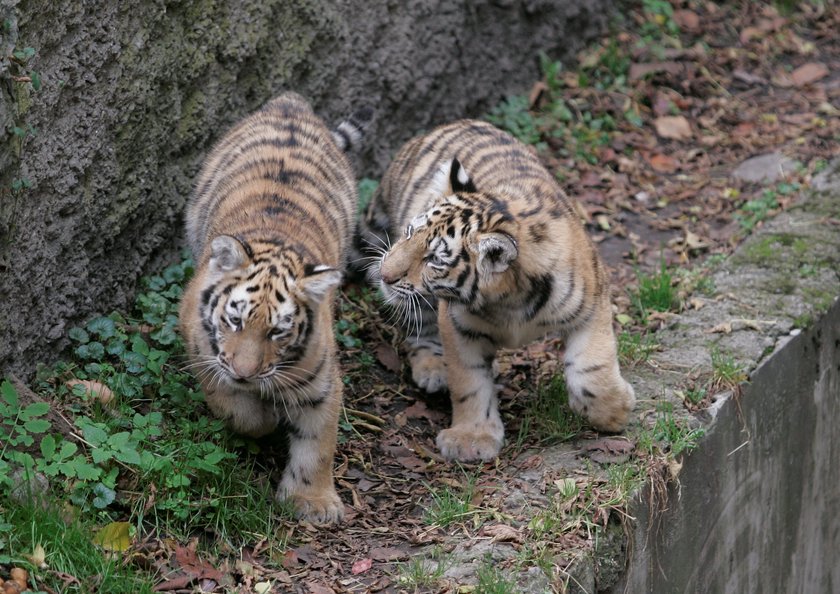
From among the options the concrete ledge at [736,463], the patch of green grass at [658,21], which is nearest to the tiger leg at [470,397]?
the concrete ledge at [736,463]

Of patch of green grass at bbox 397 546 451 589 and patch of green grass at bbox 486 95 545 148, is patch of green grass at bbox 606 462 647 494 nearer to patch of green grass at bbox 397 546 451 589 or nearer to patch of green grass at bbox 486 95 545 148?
patch of green grass at bbox 397 546 451 589

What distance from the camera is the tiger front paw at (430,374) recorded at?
4953 mm

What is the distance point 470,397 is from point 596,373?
20.4 inches

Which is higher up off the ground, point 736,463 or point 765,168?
point 765,168

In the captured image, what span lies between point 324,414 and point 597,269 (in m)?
1.24

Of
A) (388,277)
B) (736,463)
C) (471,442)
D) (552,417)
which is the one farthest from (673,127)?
(388,277)

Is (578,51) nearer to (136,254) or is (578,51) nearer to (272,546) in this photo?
(136,254)

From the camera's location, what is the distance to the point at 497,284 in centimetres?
406

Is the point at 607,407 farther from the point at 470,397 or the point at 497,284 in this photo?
the point at 497,284

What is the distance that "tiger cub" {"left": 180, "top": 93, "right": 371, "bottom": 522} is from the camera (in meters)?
3.68

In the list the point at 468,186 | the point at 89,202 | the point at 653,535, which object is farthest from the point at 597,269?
the point at 89,202

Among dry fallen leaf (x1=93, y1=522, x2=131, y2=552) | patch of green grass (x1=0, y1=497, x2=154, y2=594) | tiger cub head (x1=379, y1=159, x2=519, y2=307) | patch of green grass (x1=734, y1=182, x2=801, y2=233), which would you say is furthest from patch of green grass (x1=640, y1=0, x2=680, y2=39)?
patch of green grass (x1=0, y1=497, x2=154, y2=594)

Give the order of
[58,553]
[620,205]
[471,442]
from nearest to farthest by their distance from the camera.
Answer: [58,553] → [471,442] → [620,205]

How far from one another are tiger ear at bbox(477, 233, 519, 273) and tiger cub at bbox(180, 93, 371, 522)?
0.51 meters
